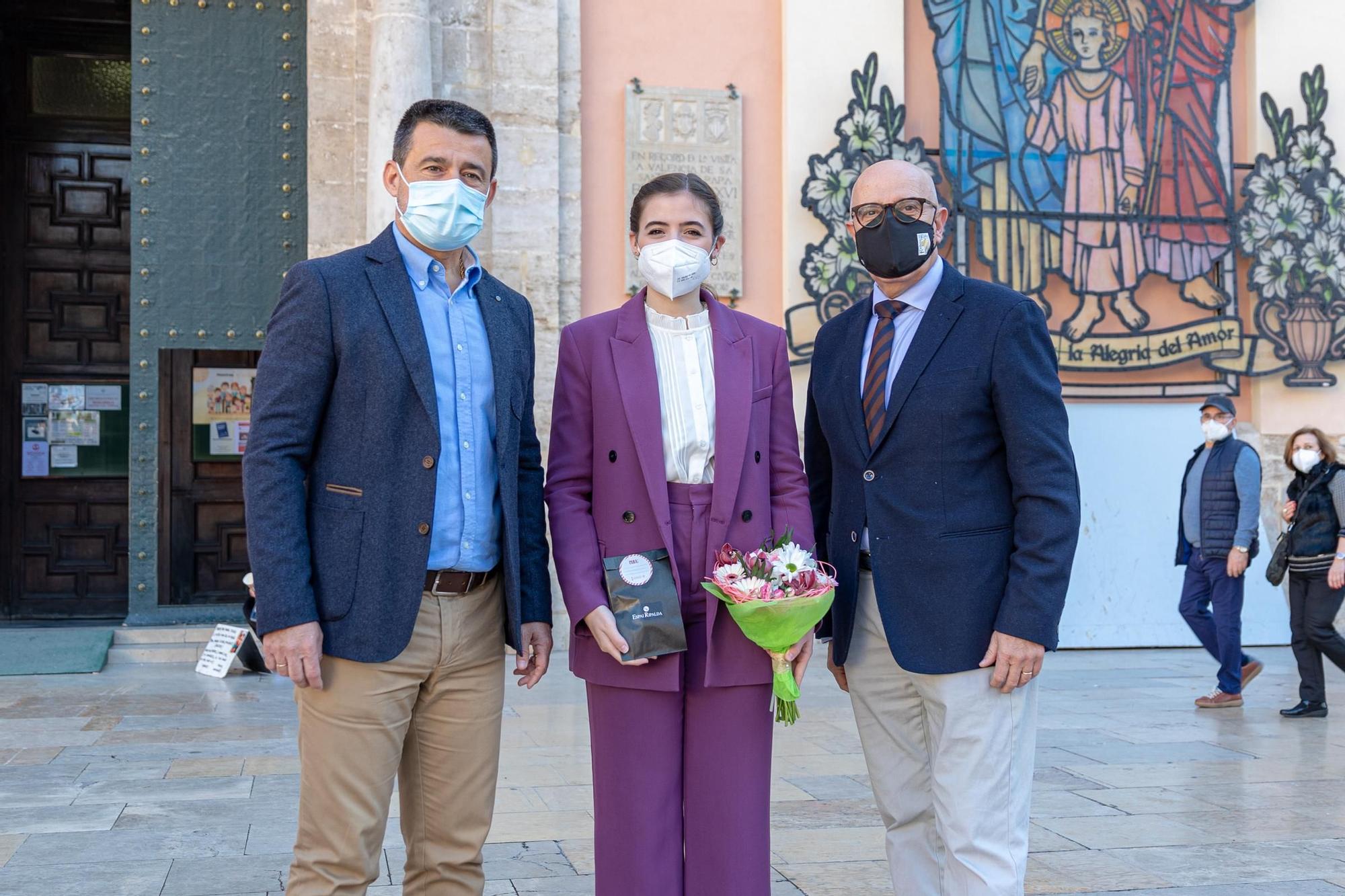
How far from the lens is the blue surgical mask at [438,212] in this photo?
3.11 metres

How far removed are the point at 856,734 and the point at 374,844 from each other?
4383 millimetres

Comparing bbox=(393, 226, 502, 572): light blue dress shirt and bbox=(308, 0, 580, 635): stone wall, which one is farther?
bbox=(308, 0, 580, 635): stone wall

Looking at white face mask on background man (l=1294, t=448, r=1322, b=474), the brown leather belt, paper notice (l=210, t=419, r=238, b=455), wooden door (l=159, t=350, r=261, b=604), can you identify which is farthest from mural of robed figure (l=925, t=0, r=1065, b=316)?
the brown leather belt

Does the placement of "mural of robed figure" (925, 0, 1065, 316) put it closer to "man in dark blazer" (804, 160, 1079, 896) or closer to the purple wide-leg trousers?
"man in dark blazer" (804, 160, 1079, 896)

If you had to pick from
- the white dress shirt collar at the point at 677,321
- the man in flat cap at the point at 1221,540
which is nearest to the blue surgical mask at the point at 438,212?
the white dress shirt collar at the point at 677,321

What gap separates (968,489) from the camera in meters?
3.15

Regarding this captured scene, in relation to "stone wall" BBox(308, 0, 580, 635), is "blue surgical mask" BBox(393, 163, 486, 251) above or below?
below

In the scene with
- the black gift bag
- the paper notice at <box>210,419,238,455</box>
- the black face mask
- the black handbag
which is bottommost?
the black handbag

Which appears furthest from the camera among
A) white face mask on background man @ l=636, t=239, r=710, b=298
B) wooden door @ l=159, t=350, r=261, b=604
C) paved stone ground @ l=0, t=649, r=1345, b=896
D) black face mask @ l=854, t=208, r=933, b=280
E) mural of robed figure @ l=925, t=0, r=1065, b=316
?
wooden door @ l=159, t=350, r=261, b=604

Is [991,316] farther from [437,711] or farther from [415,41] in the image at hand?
[415,41]

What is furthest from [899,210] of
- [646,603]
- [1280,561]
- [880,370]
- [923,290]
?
[1280,561]

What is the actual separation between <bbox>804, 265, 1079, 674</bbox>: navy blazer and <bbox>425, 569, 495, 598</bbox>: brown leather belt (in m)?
0.97

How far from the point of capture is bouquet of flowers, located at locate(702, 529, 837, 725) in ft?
9.40

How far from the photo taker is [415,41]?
9117 millimetres
